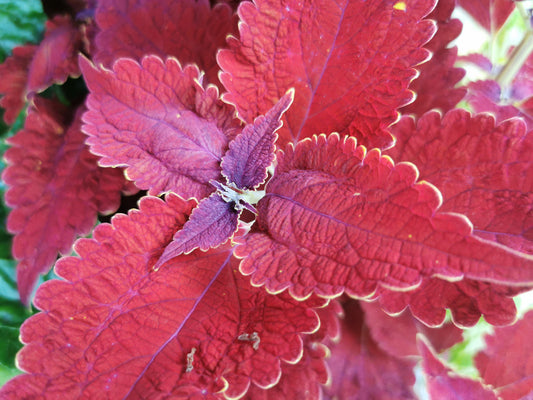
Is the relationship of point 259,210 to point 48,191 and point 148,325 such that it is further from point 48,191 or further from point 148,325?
point 48,191

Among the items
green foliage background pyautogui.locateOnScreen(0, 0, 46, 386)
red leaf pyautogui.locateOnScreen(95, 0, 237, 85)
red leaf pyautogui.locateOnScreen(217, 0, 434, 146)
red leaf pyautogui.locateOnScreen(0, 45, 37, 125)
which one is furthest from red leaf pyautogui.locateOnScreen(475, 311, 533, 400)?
red leaf pyautogui.locateOnScreen(0, 45, 37, 125)

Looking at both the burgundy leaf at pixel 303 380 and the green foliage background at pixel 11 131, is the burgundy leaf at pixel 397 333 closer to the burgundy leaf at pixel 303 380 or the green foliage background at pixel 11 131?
the burgundy leaf at pixel 303 380

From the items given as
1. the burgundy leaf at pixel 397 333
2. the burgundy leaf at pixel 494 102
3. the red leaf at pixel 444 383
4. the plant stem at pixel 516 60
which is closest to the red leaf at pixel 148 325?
the red leaf at pixel 444 383

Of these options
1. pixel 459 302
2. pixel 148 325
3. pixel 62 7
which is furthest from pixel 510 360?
pixel 62 7

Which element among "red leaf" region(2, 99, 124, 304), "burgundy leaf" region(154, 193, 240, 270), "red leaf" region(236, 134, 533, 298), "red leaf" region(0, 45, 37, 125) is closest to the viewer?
"red leaf" region(236, 134, 533, 298)

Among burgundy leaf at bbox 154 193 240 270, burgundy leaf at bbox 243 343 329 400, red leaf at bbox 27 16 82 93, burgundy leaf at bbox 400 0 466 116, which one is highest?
burgundy leaf at bbox 400 0 466 116

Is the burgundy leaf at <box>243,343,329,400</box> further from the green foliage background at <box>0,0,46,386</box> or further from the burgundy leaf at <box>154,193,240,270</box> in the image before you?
the green foliage background at <box>0,0,46,386</box>
